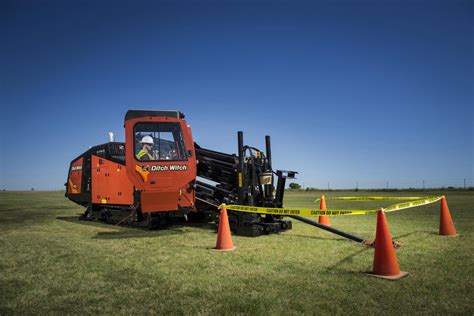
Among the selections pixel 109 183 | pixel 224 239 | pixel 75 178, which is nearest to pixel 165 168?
pixel 224 239

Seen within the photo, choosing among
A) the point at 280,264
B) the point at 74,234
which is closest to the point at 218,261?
the point at 280,264

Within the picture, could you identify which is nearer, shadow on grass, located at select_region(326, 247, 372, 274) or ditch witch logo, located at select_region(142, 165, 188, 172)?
shadow on grass, located at select_region(326, 247, 372, 274)

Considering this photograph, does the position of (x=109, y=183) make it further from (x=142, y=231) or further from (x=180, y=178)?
(x=180, y=178)

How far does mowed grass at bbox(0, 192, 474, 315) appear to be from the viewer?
12.6 ft

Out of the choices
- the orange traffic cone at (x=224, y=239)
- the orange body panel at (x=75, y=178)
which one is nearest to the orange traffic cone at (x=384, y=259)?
the orange traffic cone at (x=224, y=239)

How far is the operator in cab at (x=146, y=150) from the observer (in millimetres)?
9094

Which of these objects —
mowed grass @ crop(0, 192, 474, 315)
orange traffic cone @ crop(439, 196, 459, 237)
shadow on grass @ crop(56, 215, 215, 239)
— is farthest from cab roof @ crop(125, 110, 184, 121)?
orange traffic cone @ crop(439, 196, 459, 237)

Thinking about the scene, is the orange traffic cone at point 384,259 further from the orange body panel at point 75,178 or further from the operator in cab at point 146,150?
the orange body panel at point 75,178

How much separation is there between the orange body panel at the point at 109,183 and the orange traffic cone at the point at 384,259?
712 cm

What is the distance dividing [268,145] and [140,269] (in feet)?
17.6

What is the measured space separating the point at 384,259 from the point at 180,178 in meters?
5.63

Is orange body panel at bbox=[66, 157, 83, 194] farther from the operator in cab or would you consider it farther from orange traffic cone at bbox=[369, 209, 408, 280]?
orange traffic cone at bbox=[369, 209, 408, 280]

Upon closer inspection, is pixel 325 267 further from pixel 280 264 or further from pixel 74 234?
pixel 74 234

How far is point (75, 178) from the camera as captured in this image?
1355 cm
